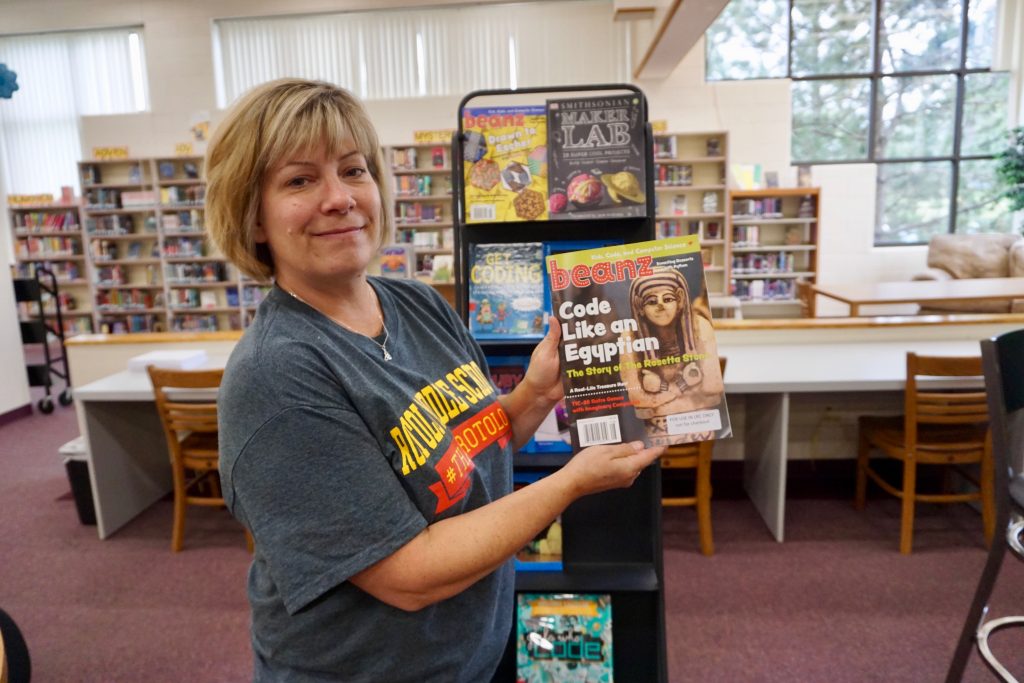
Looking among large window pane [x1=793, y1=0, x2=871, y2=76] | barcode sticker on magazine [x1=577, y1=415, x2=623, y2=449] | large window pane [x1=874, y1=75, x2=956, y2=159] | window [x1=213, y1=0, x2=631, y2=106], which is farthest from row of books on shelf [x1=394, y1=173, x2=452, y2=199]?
barcode sticker on magazine [x1=577, y1=415, x2=623, y2=449]

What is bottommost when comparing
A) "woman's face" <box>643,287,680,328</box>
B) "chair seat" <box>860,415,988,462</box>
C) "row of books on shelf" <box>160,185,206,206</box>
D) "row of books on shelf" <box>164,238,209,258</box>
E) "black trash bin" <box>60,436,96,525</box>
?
"black trash bin" <box>60,436,96,525</box>

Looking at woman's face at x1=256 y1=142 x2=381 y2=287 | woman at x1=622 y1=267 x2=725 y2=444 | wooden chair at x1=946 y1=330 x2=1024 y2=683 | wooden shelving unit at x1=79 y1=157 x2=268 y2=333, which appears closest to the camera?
woman's face at x1=256 y1=142 x2=381 y2=287

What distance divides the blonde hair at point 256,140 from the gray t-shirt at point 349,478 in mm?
112

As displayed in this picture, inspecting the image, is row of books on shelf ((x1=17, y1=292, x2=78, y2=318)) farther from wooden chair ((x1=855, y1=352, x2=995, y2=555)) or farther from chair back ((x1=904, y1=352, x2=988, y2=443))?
chair back ((x1=904, y1=352, x2=988, y2=443))

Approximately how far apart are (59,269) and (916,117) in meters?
10.9

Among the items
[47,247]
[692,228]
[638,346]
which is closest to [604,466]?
[638,346]

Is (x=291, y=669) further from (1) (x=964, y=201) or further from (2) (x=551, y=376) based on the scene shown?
(1) (x=964, y=201)

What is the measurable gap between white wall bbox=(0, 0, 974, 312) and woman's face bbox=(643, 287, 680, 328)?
268 inches

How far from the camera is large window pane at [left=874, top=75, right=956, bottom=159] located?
7816mm

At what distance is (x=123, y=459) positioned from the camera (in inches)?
127

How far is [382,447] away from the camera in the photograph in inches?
33.5

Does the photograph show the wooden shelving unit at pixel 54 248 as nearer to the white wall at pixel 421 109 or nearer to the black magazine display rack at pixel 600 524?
the white wall at pixel 421 109

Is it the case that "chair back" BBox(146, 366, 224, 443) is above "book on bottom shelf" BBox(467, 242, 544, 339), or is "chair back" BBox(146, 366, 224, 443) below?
below

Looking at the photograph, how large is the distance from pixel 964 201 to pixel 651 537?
839 cm
